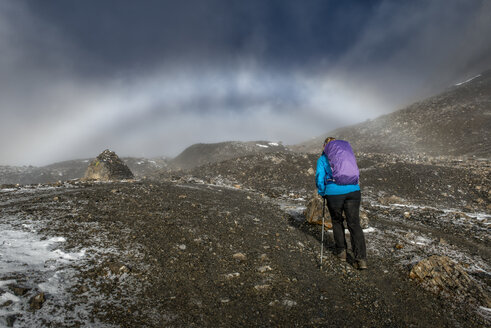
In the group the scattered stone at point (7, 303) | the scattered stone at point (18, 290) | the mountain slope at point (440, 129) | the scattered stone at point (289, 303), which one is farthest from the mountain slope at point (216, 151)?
the scattered stone at point (7, 303)

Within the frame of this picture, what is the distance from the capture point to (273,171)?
68.8ft

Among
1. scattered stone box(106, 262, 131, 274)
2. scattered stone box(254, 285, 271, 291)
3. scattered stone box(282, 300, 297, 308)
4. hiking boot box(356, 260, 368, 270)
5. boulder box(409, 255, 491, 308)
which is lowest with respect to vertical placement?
boulder box(409, 255, 491, 308)

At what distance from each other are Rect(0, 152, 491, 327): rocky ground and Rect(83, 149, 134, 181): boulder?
7.44m

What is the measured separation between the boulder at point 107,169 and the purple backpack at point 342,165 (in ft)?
51.1

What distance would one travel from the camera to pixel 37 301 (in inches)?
134

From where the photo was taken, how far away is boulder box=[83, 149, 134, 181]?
17156 mm

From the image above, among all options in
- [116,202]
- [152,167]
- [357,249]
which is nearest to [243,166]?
[116,202]

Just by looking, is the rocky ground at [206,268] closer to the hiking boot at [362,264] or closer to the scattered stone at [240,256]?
the scattered stone at [240,256]

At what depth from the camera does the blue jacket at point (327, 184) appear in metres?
5.64

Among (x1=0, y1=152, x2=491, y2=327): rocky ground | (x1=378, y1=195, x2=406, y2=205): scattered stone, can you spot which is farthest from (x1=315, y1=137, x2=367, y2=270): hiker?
(x1=378, y1=195, x2=406, y2=205): scattered stone

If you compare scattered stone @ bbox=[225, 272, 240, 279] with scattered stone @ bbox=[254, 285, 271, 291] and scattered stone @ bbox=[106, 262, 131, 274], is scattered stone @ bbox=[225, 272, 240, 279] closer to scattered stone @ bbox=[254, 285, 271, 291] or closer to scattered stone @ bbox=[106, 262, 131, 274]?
scattered stone @ bbox=[254, 285, 271, 291]

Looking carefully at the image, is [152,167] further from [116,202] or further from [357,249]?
[357,249]

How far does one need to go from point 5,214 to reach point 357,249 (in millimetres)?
8514

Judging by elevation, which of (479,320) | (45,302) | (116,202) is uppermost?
(116,202)
